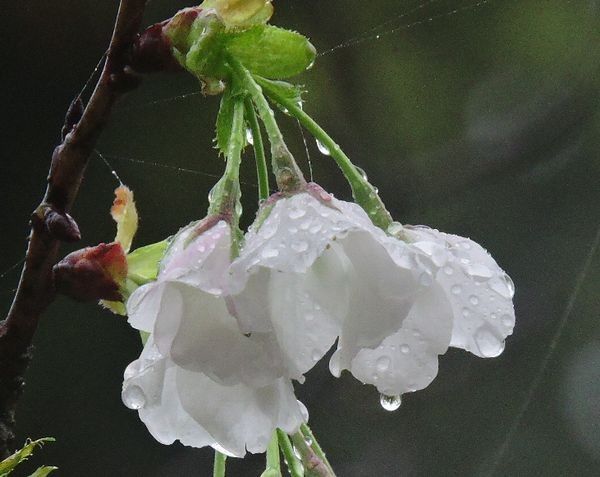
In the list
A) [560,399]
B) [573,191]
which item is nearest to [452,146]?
[573,191]

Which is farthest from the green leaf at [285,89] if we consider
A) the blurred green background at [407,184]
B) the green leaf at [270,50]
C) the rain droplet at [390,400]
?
the blurred green background at [407,184]

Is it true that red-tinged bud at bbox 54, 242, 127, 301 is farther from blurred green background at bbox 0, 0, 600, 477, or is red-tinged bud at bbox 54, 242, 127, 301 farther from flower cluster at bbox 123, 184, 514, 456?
blurred green background at bbox 0, 0, 600, 477

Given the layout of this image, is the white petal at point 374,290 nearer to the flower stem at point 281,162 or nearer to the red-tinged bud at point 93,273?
the flower stem at point 281,162

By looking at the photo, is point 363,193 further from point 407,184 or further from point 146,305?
point 407,184

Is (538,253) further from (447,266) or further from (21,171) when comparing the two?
(447,266)

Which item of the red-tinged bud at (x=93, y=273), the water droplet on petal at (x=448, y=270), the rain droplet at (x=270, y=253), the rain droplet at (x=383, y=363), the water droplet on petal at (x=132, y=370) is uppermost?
the rain droplet at (x=270, y=253)

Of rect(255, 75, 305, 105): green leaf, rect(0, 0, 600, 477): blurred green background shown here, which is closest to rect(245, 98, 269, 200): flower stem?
rect(255, 75, 305, 105): green leaf
